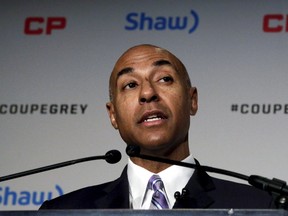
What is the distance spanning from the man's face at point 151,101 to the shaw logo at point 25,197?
2.63 ft

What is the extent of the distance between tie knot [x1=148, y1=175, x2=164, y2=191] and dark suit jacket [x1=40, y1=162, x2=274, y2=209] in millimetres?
60

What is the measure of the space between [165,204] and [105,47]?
50.7 inches

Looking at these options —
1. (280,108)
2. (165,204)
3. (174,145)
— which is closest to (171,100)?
(174,145)

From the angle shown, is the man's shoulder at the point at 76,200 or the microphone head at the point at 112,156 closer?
the microphone head at the point at 112,156

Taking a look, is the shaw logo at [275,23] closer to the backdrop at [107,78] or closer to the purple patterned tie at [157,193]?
the backdrop at [107,78]

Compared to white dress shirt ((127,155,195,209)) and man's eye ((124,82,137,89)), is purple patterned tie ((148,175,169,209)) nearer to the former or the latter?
white dress shirt ((127,155,195,209))

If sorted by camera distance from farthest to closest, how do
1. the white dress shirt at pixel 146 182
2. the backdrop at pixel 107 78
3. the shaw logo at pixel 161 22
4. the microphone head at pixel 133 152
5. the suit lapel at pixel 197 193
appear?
the shaw logo at pixel 161 22
the backdrop at pixel 107 78
the white dress shirt at pixel 146 182
the suit lapel at pixel 197 193
the microphone head at pixel 133 152

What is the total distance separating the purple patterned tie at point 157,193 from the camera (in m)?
1.96

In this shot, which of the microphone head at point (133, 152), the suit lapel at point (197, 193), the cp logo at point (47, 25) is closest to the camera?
the microphone head at point (133, 152)

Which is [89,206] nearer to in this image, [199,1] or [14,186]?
[14,186]

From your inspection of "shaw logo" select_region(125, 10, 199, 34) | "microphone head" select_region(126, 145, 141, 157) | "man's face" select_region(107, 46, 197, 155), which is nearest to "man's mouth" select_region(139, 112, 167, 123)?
"man's face" select_region(107, 46, 197, 155)

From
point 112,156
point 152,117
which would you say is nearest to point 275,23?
point 152,117

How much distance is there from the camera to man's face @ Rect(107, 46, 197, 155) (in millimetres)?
2057

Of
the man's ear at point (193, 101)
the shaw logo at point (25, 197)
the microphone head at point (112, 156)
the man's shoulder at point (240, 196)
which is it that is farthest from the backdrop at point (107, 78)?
the microphone head at point (112, 156)
